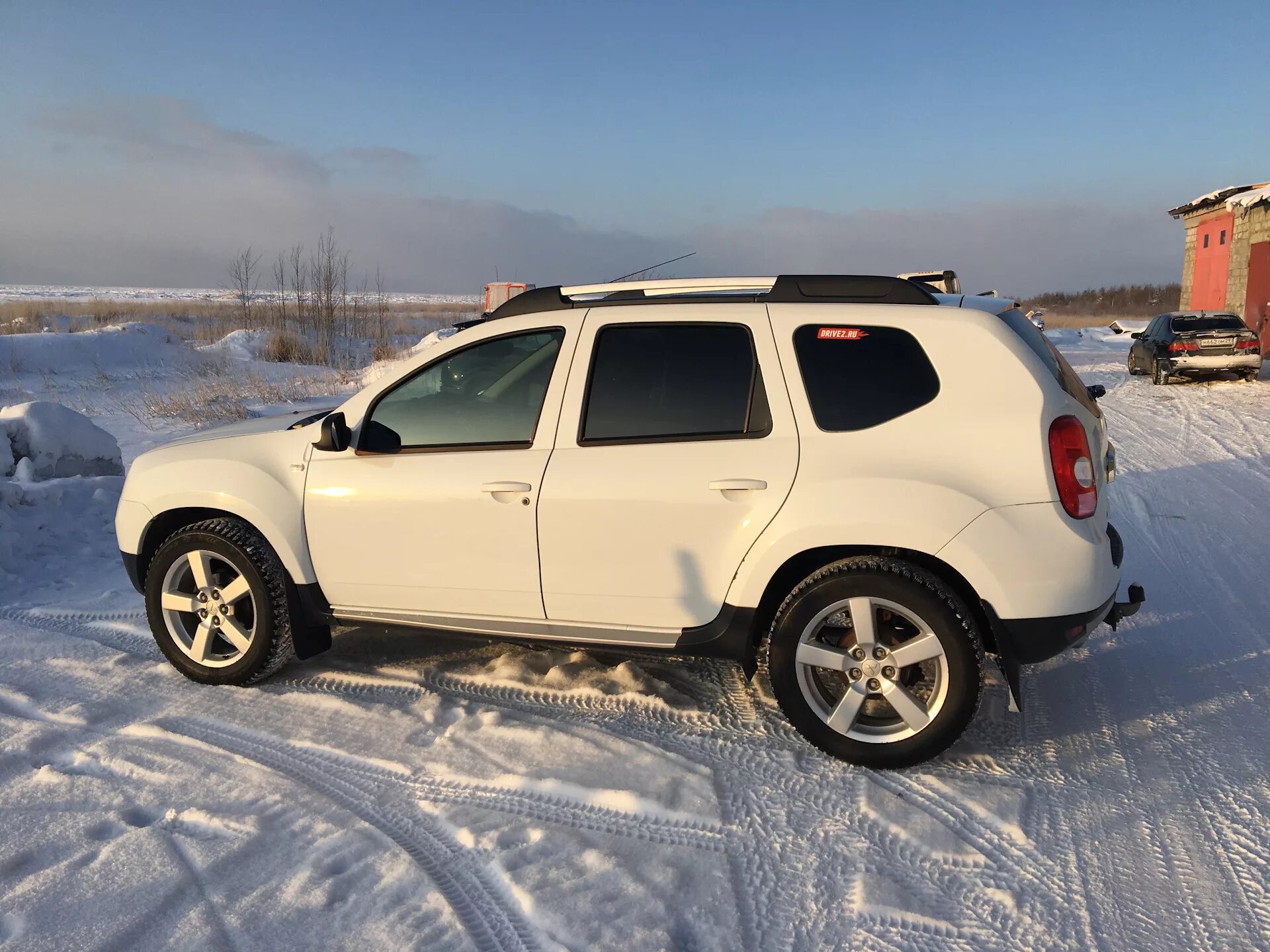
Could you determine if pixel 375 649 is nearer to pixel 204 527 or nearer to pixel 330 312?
pixel 204 527

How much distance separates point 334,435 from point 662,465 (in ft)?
5.20

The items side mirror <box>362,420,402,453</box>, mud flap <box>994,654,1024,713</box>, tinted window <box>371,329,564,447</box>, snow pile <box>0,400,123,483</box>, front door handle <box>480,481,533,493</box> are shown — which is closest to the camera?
mud flap <box>994,654,1024,713</box>

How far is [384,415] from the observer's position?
4.32 metres

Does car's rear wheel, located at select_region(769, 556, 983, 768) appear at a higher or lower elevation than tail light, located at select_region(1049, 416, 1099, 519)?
lower

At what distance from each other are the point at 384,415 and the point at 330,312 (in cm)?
2106

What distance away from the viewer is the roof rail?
147 inches

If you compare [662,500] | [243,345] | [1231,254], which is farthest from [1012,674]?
[1231,254]

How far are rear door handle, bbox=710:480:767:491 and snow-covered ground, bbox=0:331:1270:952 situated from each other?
1154 millimetres

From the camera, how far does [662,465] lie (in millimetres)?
3766

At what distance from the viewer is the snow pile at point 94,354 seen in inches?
731

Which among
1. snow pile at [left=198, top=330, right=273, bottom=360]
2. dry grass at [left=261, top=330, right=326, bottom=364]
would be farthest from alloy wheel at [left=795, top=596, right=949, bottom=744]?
snow pile at [left=198, top=330, right=273, bottom=360]

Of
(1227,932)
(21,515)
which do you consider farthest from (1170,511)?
(21,515)

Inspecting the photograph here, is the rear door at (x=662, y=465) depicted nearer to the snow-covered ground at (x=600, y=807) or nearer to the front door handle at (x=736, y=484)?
the front door handle at (x=736, y=484)

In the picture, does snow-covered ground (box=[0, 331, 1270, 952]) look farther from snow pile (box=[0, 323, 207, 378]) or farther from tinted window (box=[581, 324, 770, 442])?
snow pile (box=[0, 323, 207, 378])
